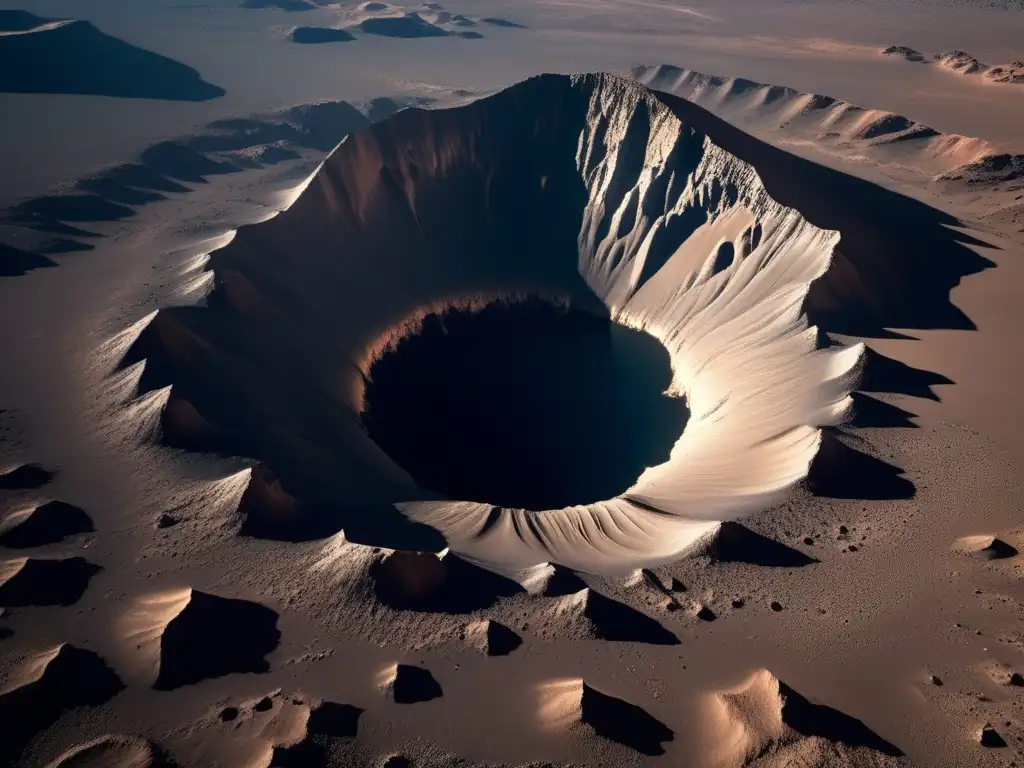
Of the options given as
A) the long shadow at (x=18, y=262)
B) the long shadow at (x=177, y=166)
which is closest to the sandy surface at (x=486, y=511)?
the long shadow at (x=18, y=262)

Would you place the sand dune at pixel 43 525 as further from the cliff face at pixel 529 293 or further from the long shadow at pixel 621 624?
the long shadow at pixel 621 624

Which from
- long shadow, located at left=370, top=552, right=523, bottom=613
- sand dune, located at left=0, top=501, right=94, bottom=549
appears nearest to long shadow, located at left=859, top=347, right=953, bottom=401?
long shadow, located at left=370, top=552, right=523, bottom=613

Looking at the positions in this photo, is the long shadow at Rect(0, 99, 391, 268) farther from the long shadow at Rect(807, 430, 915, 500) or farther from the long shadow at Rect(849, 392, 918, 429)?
the long shadow at Rect(849, 392, 918, 429)

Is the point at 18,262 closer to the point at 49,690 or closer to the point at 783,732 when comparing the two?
the point at 49,690

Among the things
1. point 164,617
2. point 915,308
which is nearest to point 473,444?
point 164,617

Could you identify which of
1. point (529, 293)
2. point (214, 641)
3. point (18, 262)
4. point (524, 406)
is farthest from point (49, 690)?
point (18, 262)
